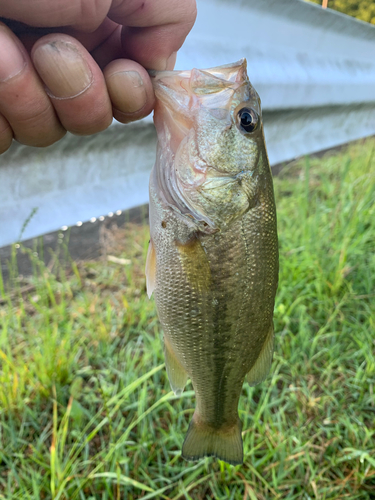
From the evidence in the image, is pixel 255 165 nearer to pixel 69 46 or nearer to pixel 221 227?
pixel 221 227

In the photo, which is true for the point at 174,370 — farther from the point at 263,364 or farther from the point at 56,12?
the point at 56,12

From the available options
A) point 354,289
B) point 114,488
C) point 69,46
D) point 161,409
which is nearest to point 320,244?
point 354,289

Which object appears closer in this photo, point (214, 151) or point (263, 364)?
point (214, 151)

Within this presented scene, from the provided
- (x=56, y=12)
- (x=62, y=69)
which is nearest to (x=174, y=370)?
(x=62, y=69)

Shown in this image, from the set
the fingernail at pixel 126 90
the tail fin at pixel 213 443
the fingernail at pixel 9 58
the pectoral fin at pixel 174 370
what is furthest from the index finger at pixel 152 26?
the tail fin at pixel 213 443

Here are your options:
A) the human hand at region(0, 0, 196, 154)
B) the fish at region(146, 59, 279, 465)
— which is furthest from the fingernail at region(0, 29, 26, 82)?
the fish at region(146, 59, 279, 465)

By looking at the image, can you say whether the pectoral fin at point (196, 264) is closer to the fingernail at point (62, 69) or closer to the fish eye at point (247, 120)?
the fish eye at point (247, 120)

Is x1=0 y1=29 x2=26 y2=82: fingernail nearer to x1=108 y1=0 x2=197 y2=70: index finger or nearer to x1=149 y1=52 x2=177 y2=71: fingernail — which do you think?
x1=108 y1=0 x2=197 y2=70: index finger
